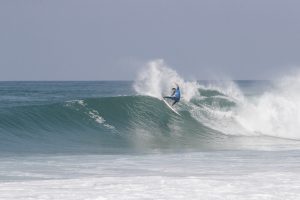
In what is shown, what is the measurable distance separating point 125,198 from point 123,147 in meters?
9.22

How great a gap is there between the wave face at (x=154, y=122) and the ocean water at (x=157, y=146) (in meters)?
0.04

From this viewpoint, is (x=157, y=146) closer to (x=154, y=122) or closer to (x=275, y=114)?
(x=154, y=122)

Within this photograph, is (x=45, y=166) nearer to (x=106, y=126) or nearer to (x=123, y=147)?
(x=123, y=147)

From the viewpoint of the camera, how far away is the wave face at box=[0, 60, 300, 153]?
1861cm

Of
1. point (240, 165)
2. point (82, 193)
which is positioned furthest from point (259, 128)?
point (82, 193)

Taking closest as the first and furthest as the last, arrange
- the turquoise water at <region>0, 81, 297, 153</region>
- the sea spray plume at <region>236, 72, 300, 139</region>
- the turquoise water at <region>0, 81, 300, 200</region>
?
the turquoise water at <region>0, 81, 300, 200</region>, the turquoise water at <region>0, 81, 297, 153</region>, the sea spray plume at <region>236, 72, 300, 139</region>

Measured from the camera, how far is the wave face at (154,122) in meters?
18.6

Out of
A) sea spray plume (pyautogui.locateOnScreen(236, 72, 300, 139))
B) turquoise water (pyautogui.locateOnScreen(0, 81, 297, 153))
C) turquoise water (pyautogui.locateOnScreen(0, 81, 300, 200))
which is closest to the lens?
turquoise water (pyautogui.locateOnScreen(0, 81, 300, 200))

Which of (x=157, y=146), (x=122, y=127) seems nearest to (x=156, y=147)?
(x=157, y=146)

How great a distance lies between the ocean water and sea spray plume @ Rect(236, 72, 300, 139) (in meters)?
0.04

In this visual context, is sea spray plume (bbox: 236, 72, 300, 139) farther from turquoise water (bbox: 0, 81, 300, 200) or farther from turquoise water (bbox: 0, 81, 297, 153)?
turquoise water (bbox: 0, 81, 297, 153)

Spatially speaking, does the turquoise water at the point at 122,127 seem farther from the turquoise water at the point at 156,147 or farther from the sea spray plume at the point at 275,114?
the sea spray plume at the point at 275,114

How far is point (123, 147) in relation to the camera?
17.9 metres

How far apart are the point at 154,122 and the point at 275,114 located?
5185 mm
